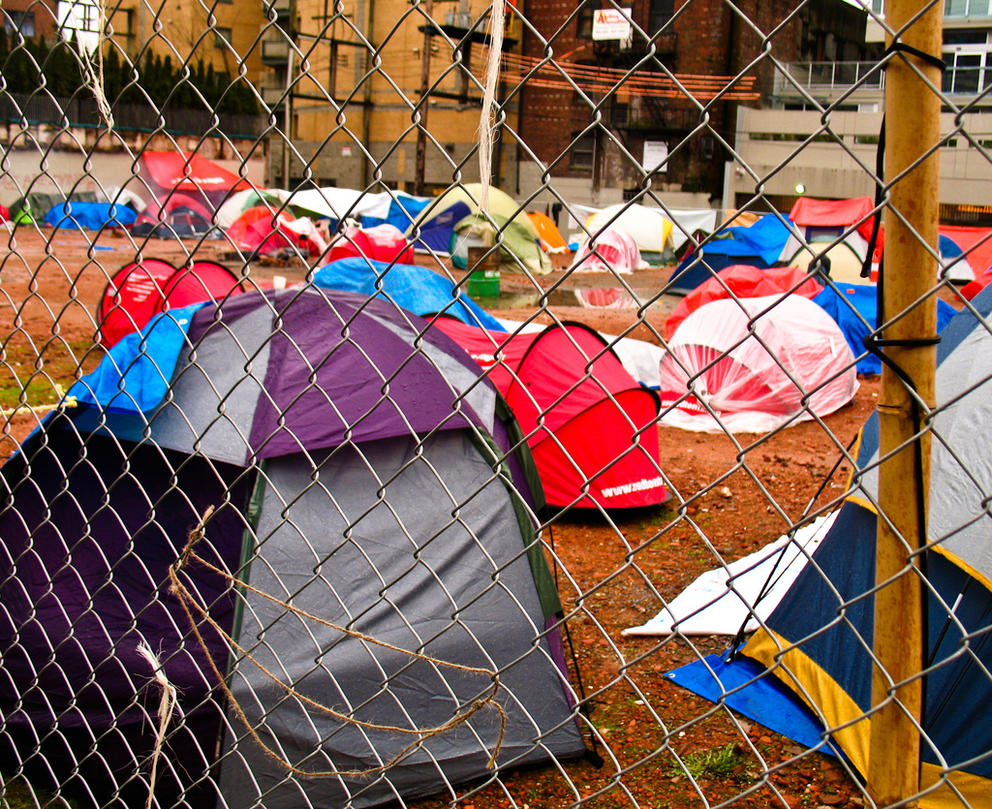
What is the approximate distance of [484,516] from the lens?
324 centimetres

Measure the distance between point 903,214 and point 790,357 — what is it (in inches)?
263

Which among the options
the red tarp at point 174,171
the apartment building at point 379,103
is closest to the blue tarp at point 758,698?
the red tarp at point 174,171

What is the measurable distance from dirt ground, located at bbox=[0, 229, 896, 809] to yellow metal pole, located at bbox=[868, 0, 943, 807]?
9 centimetres

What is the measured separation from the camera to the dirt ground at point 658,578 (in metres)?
1.43

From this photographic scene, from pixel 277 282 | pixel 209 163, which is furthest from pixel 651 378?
pixel 209 163

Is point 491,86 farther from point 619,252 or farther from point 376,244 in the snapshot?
point 619,252

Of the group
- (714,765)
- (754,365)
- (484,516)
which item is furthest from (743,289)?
(714,765)

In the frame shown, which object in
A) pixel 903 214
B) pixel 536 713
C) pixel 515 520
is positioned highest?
pixel 903 214

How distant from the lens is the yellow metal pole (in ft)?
2.58

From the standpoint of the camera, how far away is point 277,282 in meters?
7.34

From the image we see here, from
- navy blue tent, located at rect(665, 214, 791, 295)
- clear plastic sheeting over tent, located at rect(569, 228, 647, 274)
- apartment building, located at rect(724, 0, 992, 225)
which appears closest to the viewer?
navy blue tent, located at rect(665, 214, 791, 295)

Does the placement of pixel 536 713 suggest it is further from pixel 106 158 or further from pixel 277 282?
pixel 106 158

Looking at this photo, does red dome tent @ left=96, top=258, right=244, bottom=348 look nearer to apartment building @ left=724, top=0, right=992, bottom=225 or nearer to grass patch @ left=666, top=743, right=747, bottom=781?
grass patch @ left=666, top=743, right=747, bottom=781

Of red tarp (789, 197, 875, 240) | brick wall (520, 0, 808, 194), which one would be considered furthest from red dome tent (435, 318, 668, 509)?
brick wall (520, 0, 808, 194)
